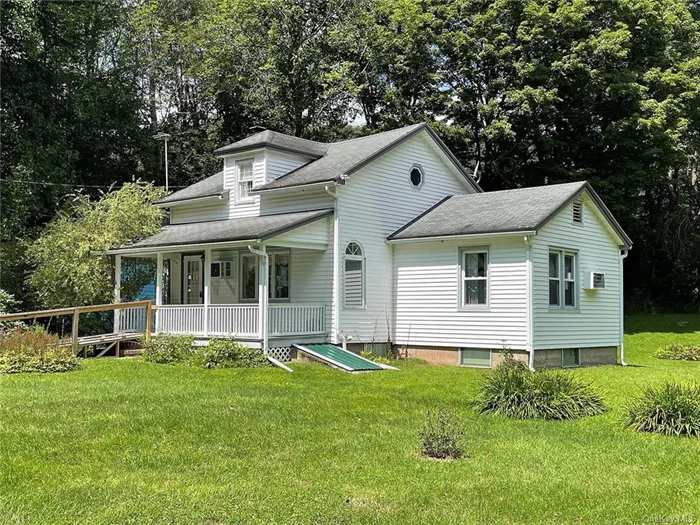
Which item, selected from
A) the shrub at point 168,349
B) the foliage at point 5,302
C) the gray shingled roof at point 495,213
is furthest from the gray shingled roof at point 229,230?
the foliage at point 5,302

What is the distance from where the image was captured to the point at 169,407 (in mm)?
10273

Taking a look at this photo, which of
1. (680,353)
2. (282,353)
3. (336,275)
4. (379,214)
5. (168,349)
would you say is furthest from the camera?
(680,353)

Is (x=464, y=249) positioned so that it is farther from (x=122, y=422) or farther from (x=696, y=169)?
(x=696, y=169)

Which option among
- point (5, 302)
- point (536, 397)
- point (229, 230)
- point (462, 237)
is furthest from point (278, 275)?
point (536, 397)

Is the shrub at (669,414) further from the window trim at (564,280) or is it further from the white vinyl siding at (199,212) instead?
the white vinyl siding at (199,212)

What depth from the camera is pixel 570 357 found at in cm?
1872

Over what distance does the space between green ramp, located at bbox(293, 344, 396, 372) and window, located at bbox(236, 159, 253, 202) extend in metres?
5.65

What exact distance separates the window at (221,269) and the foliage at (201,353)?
142 inches

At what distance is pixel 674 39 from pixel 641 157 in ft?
19.2

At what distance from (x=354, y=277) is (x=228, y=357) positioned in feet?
14.7

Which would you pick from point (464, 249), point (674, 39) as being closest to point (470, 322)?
point (464, 249)

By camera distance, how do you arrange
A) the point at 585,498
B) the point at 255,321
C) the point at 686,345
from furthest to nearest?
the point at 686,345 → the point at 255,321 → the point at 585,498

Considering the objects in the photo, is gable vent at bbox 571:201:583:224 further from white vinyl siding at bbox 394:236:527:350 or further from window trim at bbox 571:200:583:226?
white vinyl siding at bbox 394:236:527:350

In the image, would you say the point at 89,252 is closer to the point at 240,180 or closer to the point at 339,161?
the point at 240,180
